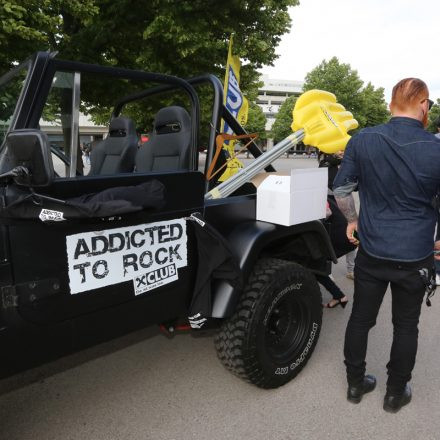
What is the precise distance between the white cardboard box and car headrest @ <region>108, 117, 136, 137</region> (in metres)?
1.39

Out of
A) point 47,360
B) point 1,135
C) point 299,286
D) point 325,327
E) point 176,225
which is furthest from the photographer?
point 325,327

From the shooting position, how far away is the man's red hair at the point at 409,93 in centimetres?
208

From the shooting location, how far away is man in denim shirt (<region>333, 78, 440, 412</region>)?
6.73 ft

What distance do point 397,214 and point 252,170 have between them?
37.9 inches

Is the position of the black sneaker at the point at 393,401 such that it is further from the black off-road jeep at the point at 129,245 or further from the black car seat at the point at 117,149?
the black car seat at the point at 117,149

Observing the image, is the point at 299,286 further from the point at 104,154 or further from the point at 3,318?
the point at 104,154

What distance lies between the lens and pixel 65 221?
1.58 m

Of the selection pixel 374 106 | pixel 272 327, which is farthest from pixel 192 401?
pixel 374 106

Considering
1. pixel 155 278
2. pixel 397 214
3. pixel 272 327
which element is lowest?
pixel 272 327

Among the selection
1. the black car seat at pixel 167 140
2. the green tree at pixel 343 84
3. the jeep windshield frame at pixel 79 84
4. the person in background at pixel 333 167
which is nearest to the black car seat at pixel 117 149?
the black car seat at pixel 167 140

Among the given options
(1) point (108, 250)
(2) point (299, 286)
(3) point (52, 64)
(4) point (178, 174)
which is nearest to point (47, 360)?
(1) point (108, 250)

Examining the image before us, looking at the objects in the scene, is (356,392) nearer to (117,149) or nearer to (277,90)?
(117,149)

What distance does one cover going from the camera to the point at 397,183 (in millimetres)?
2080

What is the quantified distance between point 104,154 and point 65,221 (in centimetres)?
202
